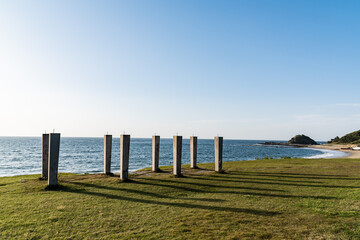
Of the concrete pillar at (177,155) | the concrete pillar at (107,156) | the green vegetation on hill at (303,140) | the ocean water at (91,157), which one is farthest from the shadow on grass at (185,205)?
the green vegetation on hill at (303,140)

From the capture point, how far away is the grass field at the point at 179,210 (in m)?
6.89

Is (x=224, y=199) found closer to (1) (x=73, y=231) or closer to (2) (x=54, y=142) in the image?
(1) (x=73, y=231)

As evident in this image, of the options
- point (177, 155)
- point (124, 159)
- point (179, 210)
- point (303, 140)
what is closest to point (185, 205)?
point (179, 210)

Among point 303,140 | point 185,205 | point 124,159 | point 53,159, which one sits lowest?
point 303,140

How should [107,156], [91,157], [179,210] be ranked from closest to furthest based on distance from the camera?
[179,210], [107,156], [91,157]

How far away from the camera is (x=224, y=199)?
1082 cm

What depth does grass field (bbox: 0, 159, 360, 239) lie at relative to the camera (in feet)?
22.6

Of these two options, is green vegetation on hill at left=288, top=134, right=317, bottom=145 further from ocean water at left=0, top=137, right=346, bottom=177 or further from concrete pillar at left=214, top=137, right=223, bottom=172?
concrete pillar at left=214, top=137, right=223, bottom=172

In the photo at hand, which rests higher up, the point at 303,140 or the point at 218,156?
the point at 218,156

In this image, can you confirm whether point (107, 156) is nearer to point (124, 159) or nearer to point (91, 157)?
point (124, 159)

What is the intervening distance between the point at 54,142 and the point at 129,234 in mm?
8864

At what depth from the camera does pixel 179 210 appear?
9055mm

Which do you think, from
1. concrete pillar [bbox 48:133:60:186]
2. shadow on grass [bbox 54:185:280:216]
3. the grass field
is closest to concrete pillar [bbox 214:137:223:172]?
the grass field

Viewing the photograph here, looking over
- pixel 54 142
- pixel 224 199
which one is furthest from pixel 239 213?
pixel 54 142
